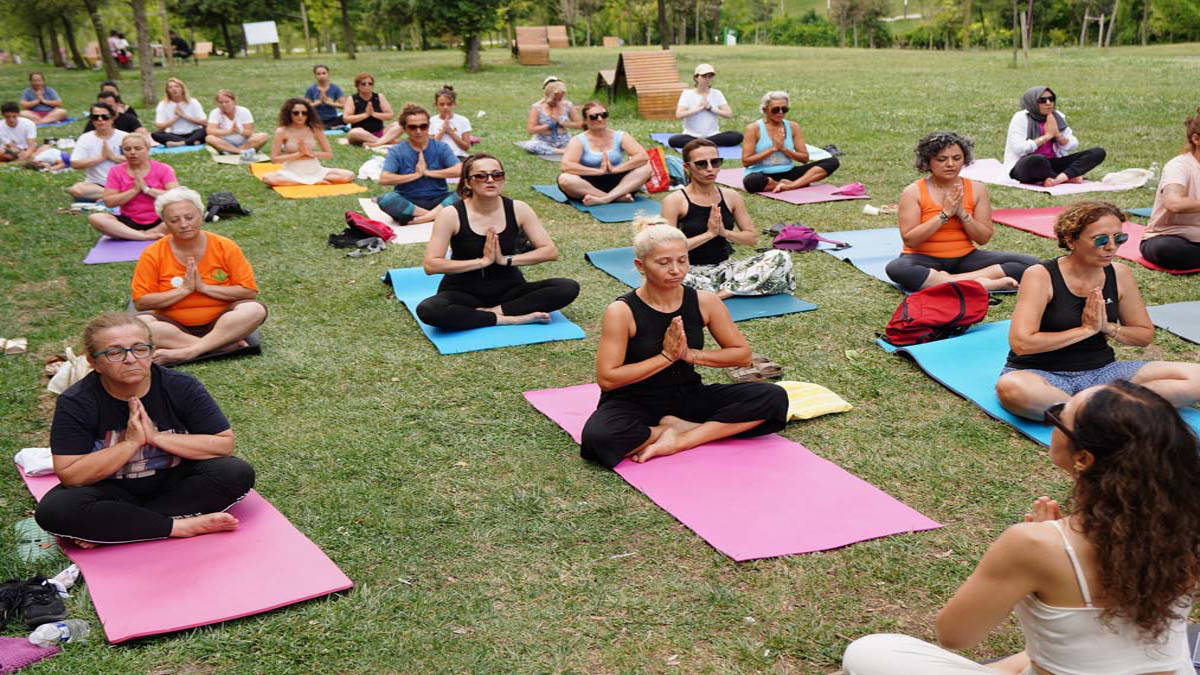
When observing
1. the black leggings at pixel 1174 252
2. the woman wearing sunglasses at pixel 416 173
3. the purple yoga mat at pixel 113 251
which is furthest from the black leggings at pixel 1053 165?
the purple yoga mat at pixel 113 251

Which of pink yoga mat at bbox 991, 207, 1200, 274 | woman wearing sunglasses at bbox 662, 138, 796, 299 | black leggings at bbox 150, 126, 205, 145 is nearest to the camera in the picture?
woman wearing sunglasses at bbox 662, 138, 796, 299

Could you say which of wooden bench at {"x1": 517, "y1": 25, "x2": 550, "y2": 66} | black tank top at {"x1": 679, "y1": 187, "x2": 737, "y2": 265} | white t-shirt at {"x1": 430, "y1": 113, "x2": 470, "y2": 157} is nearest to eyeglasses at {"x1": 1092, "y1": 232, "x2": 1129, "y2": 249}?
black tank top at {"x1": 679, "y1": 187, "x2": 737, "y2": 265}

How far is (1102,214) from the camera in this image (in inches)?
198

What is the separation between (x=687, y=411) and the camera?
17.4ft

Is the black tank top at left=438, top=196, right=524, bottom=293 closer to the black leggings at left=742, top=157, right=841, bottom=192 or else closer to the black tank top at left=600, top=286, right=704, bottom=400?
the black tank top at left=600, top=286, right=704, bottom=400

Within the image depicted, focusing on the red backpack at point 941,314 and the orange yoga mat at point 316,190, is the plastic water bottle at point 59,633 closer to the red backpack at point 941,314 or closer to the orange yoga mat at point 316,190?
the red backpack at point 941,314

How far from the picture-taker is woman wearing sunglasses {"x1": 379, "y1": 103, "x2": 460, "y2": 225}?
10.4 meters

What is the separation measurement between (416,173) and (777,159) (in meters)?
4.08

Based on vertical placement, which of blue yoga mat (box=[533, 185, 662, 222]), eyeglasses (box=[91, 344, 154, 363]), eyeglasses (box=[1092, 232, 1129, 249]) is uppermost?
eyeglasses (box=[1092, 232, 1129, 249])

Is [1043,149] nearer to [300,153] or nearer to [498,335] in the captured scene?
[498,335]

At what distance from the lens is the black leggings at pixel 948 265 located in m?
7.47

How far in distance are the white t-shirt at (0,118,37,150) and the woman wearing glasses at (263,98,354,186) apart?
16.2 ft

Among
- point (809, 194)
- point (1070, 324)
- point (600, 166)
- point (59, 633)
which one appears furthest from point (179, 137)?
point (1070, 324)

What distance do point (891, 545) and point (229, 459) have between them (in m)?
2.89
